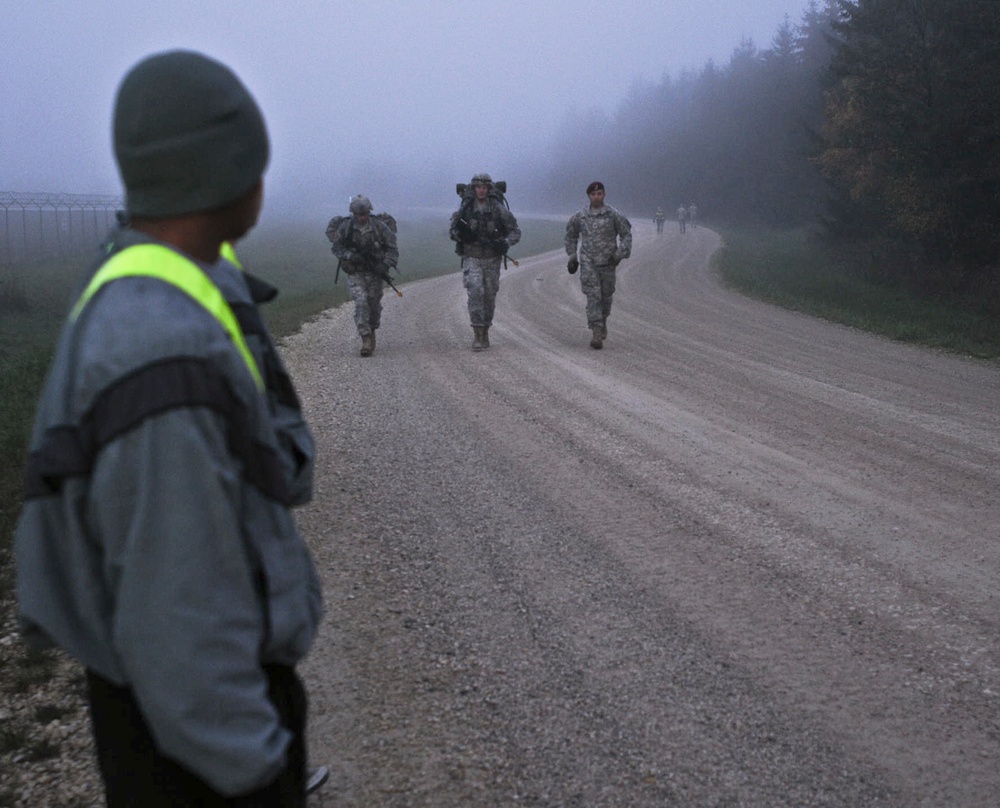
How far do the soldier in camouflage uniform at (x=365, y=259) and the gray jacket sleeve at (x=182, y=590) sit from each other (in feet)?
36.7

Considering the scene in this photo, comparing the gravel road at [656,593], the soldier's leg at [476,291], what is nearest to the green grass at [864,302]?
the gravel road at [656,593]

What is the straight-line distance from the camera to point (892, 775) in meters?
3.34

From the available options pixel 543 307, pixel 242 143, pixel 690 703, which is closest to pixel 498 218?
pixel 543 307

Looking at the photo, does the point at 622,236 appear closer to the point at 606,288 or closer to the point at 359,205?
the point at 606,288

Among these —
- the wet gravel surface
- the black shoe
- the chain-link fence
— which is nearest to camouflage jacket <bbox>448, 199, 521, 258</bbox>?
the wet gravel surface

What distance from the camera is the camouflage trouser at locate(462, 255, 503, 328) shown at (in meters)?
12.9

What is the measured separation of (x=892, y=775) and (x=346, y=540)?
3276mm

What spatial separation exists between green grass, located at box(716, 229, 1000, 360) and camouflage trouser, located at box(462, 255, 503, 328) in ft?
22.2

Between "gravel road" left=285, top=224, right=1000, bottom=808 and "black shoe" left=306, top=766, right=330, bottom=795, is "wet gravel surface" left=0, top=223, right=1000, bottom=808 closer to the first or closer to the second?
"gravel road" left=285, top=224, right=1000, bottom=808

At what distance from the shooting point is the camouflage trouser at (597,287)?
509 inches

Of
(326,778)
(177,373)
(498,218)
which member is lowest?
(326,778)

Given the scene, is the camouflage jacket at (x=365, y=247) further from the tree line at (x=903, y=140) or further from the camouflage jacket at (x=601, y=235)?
the tree line at (x=903, y=140)

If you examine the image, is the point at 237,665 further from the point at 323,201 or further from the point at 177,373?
the point at 323,201

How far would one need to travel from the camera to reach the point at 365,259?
500 inches
